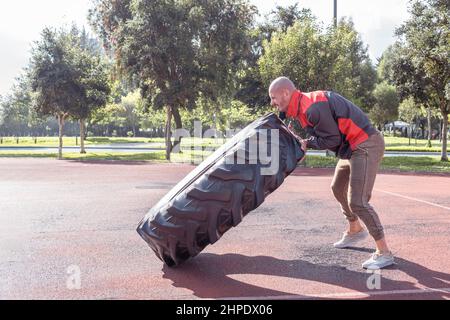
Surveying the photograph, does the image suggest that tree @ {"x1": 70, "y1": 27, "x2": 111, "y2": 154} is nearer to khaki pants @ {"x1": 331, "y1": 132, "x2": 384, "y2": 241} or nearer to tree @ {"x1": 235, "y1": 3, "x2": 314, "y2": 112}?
tree @ {"x1": 235, "y1": 3, "x2": 314, "y2": 112}

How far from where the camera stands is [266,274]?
475 cm

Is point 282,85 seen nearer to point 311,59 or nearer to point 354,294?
point 354,294

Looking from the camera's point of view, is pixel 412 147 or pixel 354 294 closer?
pixel 354 294

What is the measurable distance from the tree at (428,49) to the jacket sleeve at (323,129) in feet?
52.9

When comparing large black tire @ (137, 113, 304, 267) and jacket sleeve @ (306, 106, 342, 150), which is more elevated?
jacket sleeve @ (306, 106, 342, 150)

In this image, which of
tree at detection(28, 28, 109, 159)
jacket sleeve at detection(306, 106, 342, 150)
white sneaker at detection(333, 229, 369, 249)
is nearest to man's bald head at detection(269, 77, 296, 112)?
jacket sleeve at detection(306, 106, 342, 150)

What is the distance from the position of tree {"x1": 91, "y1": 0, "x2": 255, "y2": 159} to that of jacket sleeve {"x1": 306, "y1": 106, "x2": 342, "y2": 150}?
59.7 ft

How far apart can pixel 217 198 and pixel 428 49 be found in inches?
748

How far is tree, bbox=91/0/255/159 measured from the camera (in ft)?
73.1

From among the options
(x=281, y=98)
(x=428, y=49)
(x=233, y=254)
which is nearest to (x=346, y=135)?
(x=281, y=98)

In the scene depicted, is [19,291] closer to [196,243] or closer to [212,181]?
[196,243]

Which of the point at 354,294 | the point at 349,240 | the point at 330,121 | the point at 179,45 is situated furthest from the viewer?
the point at 179,45

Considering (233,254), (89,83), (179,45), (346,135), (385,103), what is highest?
(179,45)

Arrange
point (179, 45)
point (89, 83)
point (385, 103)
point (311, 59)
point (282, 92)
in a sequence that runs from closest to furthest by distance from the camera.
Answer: point (282, 92) → point (311, 59) → point (179, 45) → point (89, 83) → point (385, 103)
